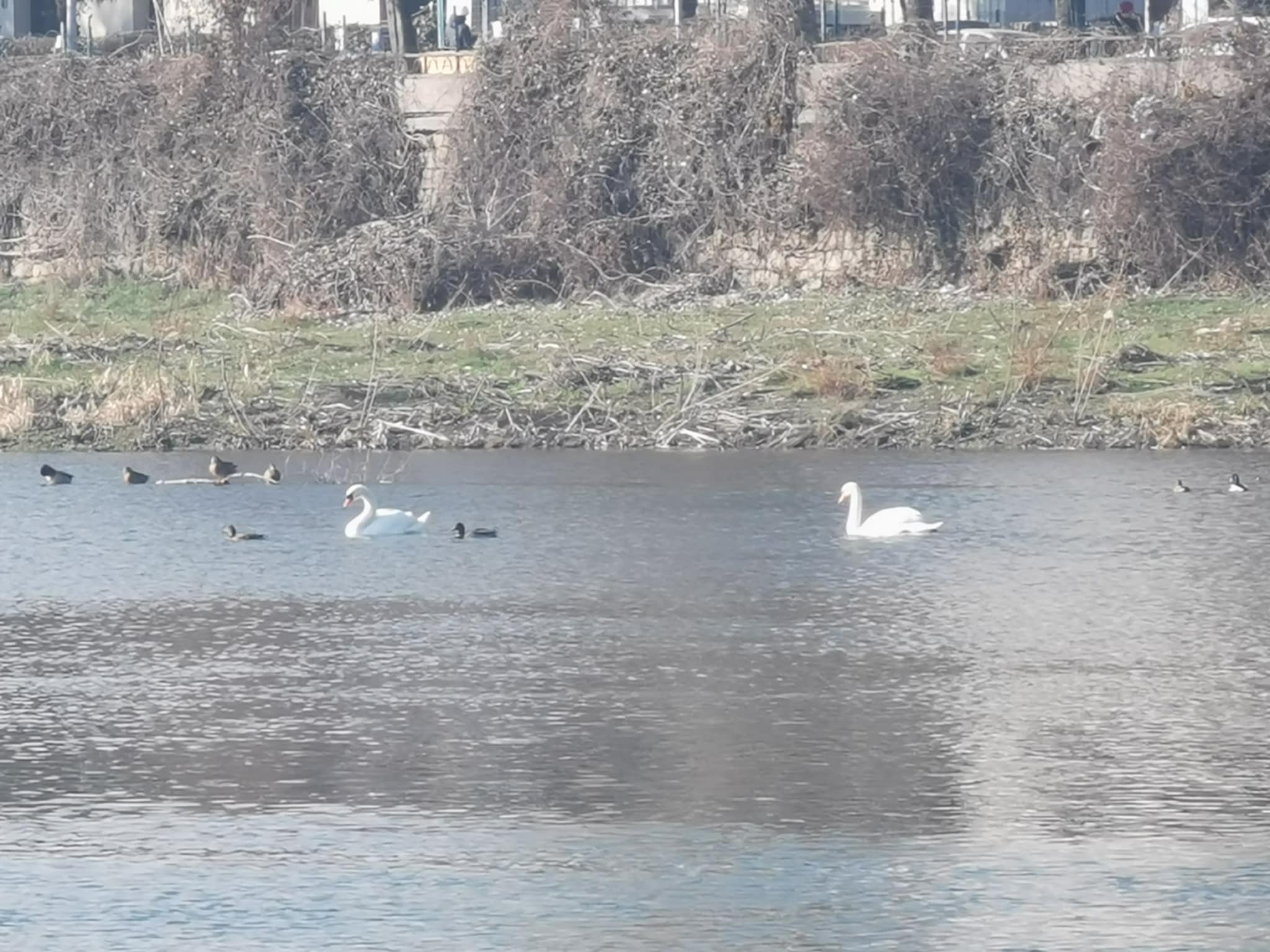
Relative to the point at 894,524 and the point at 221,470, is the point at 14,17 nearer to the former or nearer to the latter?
the point at 221,470

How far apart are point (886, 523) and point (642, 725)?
765 cm

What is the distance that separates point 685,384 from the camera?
29.2m

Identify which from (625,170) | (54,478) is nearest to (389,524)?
(54,478)

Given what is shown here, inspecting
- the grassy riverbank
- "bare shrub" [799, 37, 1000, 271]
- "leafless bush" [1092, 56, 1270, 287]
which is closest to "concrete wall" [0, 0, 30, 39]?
"bare shrub" [799, 37, 1000, 271]

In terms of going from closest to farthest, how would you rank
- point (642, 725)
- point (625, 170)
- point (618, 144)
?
point (642, 725) → point (625, 170) → point (618, 144)

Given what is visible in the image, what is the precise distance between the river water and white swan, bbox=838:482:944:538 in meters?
0.24

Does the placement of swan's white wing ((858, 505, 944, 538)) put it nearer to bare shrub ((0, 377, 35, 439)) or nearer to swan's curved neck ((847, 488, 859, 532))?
swan's curved neck ((847, 488, 859, 532))

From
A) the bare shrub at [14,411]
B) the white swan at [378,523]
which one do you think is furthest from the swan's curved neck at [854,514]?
the bare shrub at [14,411]

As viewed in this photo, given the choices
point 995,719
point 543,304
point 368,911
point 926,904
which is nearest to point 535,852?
point 368,911

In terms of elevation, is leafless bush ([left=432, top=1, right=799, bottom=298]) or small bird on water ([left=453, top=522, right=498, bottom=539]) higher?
leafless bush ([left=432, top=1, right=799, bottom=298])

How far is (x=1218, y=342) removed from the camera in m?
31.2

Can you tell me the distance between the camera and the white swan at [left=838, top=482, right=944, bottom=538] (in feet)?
71.1

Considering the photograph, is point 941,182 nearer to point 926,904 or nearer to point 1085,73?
point 1085,73

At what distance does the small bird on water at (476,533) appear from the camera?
2222 cm
